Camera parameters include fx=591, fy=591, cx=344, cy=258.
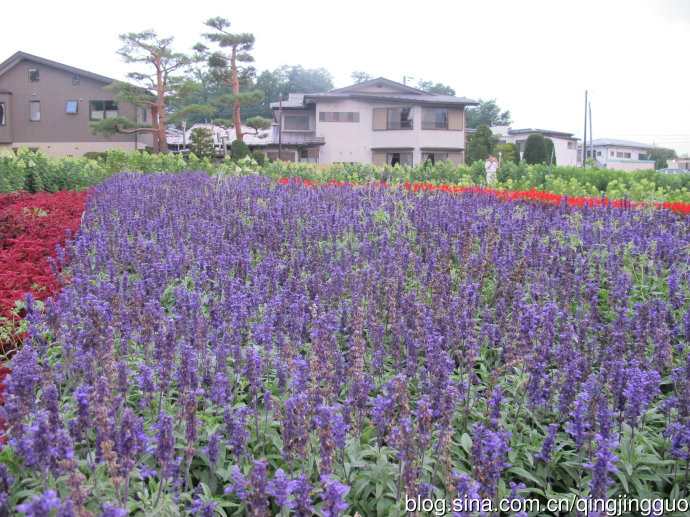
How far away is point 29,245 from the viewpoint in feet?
22.0

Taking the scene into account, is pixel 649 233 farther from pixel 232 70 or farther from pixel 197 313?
pixel 232 70

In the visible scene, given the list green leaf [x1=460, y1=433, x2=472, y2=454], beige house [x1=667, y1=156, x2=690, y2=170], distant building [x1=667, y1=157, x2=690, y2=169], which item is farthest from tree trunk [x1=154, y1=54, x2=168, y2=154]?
beige house [x1=667, y1=156, x2=690, y2=170]

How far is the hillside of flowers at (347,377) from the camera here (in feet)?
8.27

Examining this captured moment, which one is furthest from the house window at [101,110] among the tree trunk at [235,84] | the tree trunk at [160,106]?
the tree trunk at [235,84]

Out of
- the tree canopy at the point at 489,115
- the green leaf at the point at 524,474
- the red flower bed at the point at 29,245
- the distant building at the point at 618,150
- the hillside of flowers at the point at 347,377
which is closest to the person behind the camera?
the hillside of flowers at the point at 347,377

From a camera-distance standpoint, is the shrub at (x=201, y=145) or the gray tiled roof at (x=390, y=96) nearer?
the gray tiled roof at (x=390, y=96)

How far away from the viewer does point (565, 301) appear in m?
5.03

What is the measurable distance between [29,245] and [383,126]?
140 ft

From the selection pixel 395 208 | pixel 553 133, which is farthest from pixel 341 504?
pixel 553 133

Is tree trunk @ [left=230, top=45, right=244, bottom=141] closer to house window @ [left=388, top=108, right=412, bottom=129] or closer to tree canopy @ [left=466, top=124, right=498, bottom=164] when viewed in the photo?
house window @ [left=388, top=108, right=412, bottom=129]

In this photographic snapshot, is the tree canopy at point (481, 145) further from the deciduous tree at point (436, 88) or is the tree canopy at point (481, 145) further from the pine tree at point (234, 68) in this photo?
the deciduous tree at point (436, 88)

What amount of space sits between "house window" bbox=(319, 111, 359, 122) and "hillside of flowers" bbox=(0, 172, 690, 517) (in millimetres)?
41233

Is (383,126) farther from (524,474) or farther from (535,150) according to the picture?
(524,474)

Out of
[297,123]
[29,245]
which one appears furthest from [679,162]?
[29,245]
